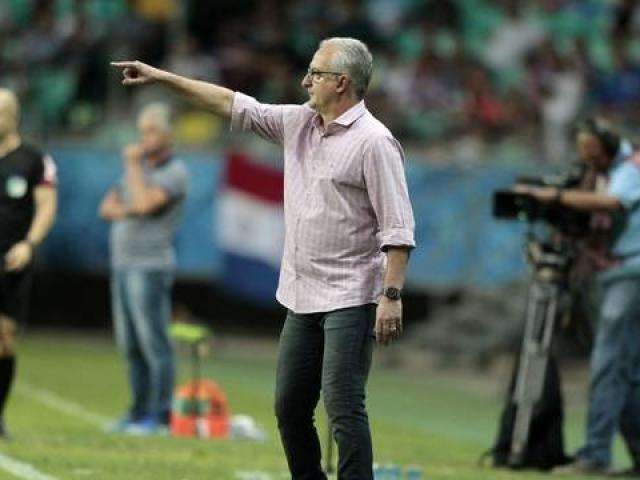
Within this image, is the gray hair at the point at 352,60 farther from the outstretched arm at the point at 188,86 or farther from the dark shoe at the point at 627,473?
the dark shoe at the point at 627,473

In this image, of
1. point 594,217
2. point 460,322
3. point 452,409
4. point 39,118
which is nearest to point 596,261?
point 594,217

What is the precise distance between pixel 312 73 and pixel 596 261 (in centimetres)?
437

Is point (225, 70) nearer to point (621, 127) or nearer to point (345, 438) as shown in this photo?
point (621, 127)

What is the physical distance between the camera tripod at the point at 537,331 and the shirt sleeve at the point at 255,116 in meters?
3.99

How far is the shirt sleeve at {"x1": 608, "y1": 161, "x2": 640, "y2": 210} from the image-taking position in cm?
1261

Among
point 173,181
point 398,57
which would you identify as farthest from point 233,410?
point 398,57

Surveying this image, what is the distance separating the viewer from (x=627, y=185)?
12688 mm

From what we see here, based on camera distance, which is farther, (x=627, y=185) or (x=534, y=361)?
(x=534, y=361)

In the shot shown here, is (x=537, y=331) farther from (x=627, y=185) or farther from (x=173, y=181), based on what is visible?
(x=173, y=181)

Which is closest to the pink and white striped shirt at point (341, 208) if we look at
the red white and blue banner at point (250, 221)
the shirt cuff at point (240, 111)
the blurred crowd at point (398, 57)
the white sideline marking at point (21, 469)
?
the shirt cuff at point (240, 111)

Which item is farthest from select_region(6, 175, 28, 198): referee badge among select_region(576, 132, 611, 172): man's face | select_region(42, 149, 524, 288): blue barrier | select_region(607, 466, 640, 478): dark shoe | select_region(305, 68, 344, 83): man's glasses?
select_region(42, 149, 524, 288): blue barrier

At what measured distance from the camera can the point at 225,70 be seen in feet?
83.8

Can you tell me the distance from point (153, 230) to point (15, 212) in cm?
182

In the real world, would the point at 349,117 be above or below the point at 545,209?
above
